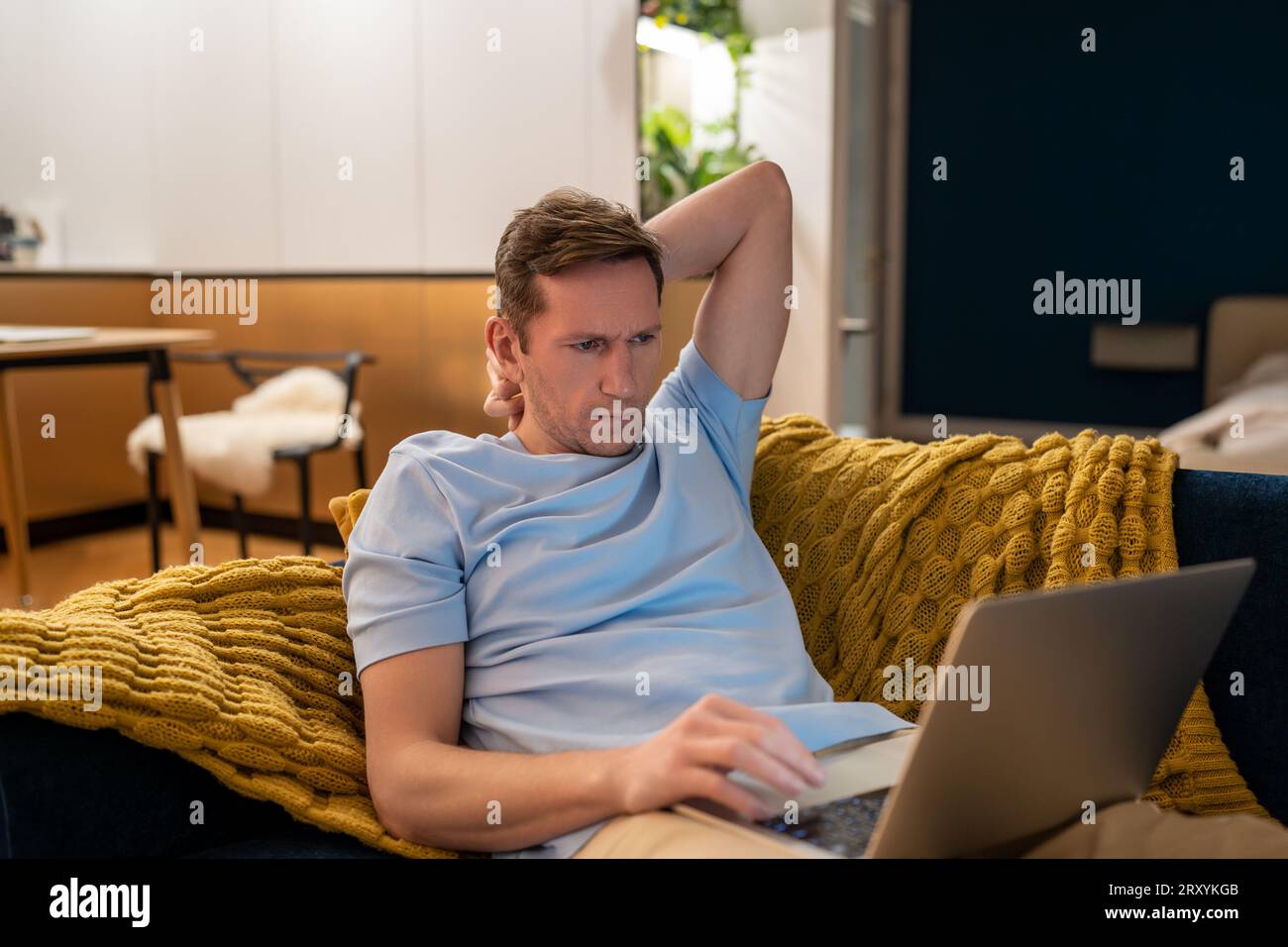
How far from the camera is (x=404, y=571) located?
1.11 metres

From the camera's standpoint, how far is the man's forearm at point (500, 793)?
963 mm

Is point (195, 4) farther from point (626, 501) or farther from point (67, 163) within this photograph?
point (626, 501)

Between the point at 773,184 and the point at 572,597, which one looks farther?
the point at 773,184

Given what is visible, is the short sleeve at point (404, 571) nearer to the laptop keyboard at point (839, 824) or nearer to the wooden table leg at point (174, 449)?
the laptop keyboard at point (839, 824)

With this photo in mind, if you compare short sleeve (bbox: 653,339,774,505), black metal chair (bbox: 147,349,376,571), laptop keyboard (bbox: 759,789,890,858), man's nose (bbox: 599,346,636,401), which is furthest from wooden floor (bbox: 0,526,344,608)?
laptop keyboard (bbox: 759,789,890,858)

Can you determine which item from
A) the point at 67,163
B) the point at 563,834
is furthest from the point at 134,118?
the point at 563,834

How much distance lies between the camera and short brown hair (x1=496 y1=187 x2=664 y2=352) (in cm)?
121

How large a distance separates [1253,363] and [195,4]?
184 inches

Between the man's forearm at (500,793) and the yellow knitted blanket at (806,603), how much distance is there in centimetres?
8

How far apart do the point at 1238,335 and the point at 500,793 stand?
15.2 ft

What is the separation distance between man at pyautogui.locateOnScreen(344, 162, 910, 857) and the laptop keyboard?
4.1 inches

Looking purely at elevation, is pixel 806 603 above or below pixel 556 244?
below

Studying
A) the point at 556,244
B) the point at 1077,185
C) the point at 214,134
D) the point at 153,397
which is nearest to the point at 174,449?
the point at 153,397

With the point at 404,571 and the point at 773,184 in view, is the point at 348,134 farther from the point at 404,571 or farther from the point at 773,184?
the point at 404,571
